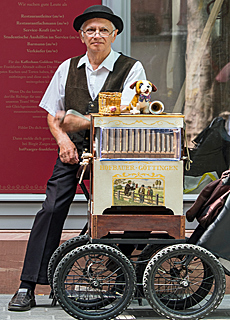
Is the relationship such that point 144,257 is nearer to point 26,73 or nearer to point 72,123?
point 72,123

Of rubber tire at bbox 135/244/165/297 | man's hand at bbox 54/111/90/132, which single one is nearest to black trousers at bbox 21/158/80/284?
man's hand at bbox 54/111/90/132

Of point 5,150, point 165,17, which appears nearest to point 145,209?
point 5,150

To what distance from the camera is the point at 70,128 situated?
4.17m

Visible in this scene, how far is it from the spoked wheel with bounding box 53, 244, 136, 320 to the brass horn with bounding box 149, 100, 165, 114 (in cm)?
98

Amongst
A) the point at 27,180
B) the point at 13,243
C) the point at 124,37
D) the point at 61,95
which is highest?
the point at 124,37

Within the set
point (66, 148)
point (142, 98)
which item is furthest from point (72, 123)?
point (142, 98)

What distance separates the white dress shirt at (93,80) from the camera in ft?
14.1

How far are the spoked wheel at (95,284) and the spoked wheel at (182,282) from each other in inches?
6.4

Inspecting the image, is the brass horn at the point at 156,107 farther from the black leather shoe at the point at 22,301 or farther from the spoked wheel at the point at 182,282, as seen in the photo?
the black leather shoe at the point at 22,301

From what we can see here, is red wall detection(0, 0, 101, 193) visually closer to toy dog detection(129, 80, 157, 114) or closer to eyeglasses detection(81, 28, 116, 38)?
eyeglasses detection(81, 28, 116, 38)

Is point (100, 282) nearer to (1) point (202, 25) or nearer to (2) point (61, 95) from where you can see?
(2) point (61, 95)

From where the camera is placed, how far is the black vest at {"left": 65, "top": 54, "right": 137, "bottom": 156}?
14.2ft

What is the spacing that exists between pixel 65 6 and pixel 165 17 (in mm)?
983

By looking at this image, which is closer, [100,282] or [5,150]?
[100,282]
